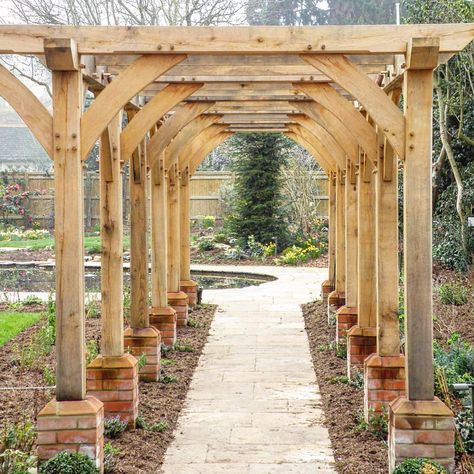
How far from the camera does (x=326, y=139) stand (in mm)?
11188

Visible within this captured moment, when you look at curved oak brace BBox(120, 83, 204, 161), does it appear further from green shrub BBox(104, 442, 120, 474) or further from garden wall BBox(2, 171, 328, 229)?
garden wall BBox(2, 171, 328, 229)

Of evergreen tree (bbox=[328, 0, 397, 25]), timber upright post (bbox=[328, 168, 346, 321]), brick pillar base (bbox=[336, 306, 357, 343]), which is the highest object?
evergreen tree (bbox=[328, 0, 397, 25])

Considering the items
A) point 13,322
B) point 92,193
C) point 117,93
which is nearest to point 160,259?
point 13,322

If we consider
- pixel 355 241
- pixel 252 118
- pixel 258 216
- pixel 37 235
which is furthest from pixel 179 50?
pixel 37 235

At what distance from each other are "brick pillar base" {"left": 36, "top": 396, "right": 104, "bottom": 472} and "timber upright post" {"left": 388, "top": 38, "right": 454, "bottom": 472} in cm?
194

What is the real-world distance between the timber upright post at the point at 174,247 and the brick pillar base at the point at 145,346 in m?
3.35

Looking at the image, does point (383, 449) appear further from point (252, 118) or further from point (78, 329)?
point (252, 118)

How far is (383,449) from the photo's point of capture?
6242 millimetres

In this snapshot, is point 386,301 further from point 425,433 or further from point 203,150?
point 203,150

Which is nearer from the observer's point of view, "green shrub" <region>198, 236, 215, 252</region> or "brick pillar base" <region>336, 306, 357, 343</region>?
"brick pillar base" <region>336, 306, 357, 343</region>

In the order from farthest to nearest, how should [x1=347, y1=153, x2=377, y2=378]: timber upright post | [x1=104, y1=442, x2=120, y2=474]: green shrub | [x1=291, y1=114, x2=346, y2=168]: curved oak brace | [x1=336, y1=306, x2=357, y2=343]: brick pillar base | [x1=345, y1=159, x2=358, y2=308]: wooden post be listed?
[x1=291, y1=114, x2=346, y2=168]: curved oak brace
[x1=336, y1=306, x2=357, y2=343]: brick pillar base
[x1=345, y1=159, x2=358, y2=308]: wooden post
[x1=347, y1=153, x2=377, y2=378]: timber upright post
[x1=104, y1=442, x2=120, y2=474]: green shrub

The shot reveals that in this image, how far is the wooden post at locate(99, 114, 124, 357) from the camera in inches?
266

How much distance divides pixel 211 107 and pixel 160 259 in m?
1.86

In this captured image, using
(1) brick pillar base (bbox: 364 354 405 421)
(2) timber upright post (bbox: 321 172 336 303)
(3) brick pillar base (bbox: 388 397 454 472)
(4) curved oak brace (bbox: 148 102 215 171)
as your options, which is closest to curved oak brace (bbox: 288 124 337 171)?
(2) timber upright post (bbox: 321 172 336 303)
